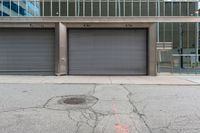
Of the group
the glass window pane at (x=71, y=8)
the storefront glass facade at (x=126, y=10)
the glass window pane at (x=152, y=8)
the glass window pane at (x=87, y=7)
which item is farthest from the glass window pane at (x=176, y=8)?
the glass window pane at (x=71, y=8)

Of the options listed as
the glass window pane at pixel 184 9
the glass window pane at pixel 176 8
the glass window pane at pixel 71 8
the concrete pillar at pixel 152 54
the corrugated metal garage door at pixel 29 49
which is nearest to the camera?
the concrete pillar at pixel 152 54

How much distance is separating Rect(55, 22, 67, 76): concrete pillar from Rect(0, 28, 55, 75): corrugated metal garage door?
720 millimetres

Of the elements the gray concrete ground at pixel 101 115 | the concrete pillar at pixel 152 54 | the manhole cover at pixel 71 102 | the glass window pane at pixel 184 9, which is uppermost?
the glass window pane at pixel 184 9

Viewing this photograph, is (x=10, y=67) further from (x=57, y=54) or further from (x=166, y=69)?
(x=166, y=69)

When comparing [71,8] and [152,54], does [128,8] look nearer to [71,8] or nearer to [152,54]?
[71,8]

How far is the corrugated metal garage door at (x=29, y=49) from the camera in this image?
17.3 metres

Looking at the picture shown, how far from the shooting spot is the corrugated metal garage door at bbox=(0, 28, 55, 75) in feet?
56.7

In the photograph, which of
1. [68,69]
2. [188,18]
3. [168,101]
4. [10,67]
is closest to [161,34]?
[188,18]

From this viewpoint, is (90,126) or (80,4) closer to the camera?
(90,126)

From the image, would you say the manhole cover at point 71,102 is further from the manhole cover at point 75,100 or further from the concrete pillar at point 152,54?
the concrete pillar at point 152,54

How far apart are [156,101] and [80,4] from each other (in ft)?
55.2

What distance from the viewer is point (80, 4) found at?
21.8 metres

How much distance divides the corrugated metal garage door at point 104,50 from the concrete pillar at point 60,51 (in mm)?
701

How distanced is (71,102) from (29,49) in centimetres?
1145
